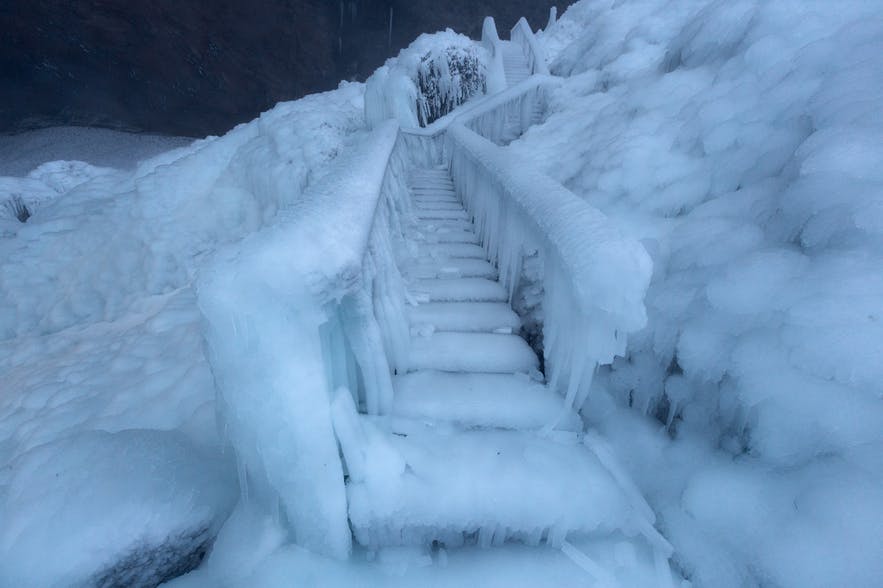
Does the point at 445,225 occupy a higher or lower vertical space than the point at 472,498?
higher

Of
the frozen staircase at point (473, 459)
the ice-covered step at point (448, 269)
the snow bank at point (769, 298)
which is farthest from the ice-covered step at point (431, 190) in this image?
the frozen staircase at point (473, 459)

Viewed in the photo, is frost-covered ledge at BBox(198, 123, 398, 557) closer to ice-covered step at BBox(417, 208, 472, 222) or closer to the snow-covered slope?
the snow-covered slope

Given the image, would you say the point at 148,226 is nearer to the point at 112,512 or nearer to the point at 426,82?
the point at 112,512

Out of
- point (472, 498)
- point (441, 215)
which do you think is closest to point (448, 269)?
point (441, 215)

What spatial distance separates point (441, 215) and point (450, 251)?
100 cm

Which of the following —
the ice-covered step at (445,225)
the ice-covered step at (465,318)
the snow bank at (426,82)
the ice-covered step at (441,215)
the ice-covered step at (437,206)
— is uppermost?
the snow bank at (426,82)

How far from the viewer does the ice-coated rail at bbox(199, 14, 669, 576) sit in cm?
126

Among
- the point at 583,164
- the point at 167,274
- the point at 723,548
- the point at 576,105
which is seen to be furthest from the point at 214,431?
the point at 576,105

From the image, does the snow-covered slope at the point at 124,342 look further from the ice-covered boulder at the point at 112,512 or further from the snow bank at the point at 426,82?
the snow bank at the point at 426,82

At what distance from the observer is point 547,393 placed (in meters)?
1.92

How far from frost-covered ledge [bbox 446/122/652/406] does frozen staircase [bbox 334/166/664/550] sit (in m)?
0.23

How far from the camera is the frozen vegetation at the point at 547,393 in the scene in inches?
49.0

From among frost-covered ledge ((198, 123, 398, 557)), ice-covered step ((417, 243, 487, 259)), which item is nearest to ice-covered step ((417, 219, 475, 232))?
ice-covered step ((417, 243, 487, 259))

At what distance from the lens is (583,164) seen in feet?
11.2
